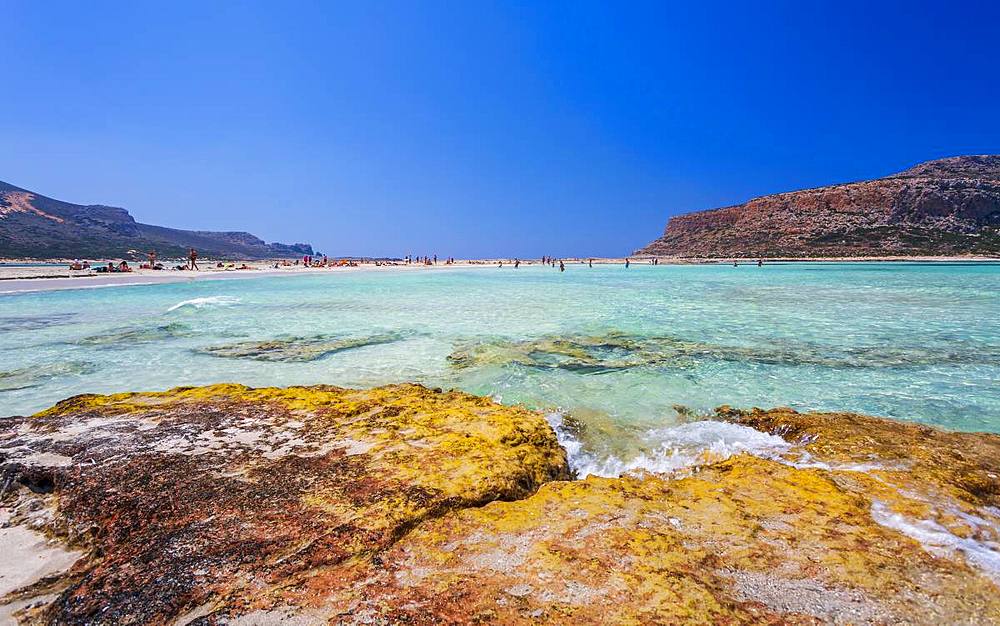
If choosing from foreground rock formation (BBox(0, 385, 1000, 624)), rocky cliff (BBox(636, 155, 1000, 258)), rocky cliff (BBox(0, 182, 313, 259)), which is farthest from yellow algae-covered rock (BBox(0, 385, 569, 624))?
rocky cliff (BBox(0, 182, 313, 259))

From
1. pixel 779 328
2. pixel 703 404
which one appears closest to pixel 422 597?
pixel 703 404

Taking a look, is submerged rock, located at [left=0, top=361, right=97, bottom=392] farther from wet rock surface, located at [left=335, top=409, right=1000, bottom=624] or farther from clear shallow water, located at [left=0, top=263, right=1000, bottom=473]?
wet rock surface, located at [left=335, top=409, right=1000, bottom=624]

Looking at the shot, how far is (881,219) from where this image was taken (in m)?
72.9

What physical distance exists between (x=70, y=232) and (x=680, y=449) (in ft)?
436

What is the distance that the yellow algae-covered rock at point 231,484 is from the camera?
83.6 inches

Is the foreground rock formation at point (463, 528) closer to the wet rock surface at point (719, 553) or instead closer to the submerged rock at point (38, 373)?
the wet rock surface at point (719, 553)

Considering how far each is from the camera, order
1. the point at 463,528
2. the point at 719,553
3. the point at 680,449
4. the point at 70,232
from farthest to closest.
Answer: the point at 70,232 → the point at 680,449 → the point at 463,528 → the point at 719,553

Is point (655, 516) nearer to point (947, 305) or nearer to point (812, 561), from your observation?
point (812, 561)

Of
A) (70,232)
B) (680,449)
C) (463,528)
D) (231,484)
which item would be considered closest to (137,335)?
(231,484)

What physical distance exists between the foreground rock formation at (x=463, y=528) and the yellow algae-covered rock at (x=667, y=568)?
11 mm

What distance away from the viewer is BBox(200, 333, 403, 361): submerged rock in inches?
348

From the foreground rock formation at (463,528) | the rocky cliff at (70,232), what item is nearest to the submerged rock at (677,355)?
the foreground rock formation at (463,528)

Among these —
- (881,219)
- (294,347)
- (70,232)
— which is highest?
(881,219)

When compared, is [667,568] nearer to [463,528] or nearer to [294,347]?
[463,528]
